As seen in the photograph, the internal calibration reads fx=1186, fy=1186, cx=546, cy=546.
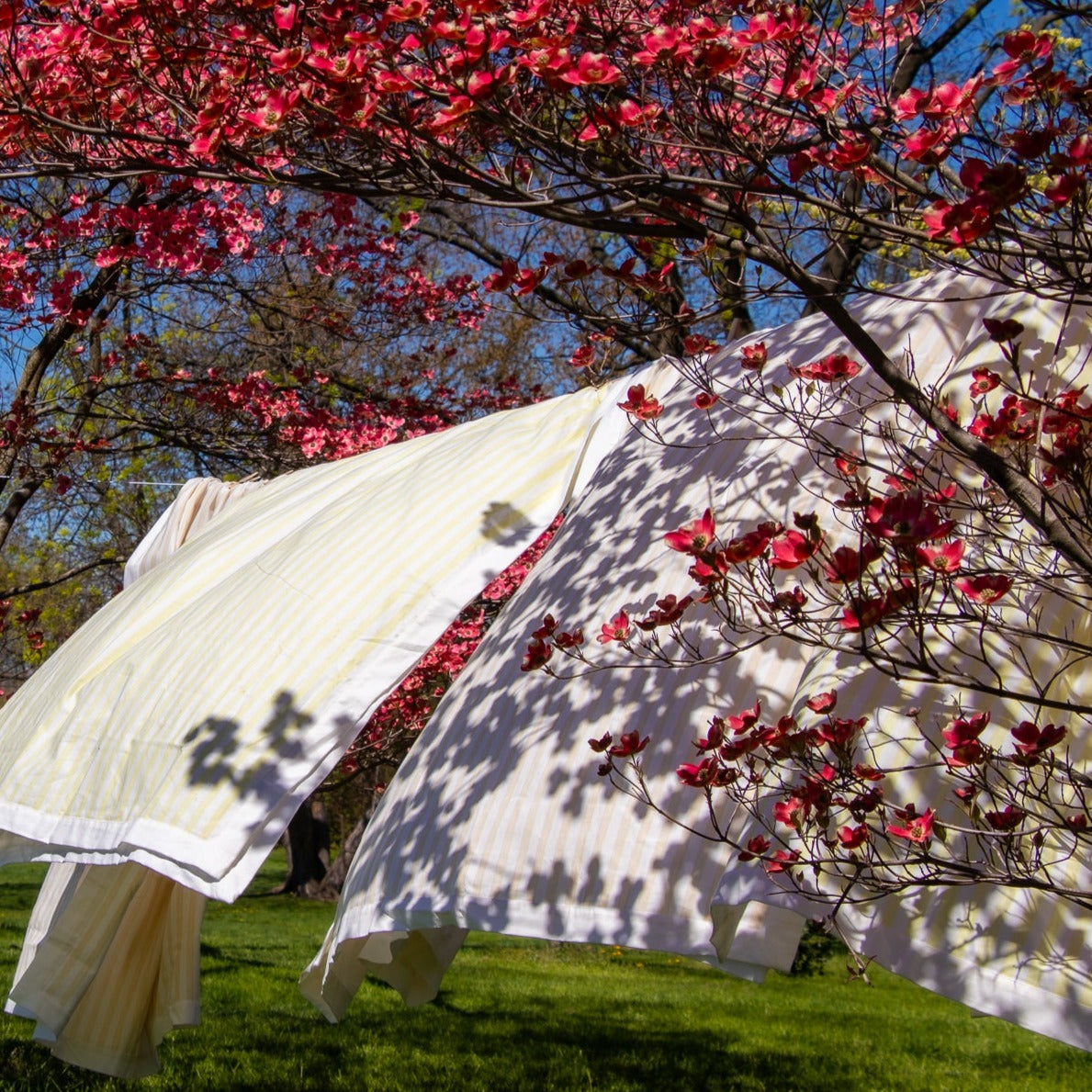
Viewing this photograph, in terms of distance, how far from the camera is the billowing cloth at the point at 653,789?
5.89ft

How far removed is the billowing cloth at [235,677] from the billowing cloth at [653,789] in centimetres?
25

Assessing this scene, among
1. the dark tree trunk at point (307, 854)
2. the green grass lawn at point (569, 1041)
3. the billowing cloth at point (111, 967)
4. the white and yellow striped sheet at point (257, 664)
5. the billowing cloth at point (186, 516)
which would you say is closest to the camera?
the white and yellow striped sheet at point (257, 664)

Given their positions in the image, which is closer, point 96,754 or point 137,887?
point 96,754

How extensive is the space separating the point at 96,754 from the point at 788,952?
1.53 meters

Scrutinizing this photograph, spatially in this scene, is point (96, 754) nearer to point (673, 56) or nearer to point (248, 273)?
point (673, 56)

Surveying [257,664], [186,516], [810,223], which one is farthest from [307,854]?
[810,223]

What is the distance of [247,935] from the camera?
13844 mm

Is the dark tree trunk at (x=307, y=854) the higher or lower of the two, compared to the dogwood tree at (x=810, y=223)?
lower

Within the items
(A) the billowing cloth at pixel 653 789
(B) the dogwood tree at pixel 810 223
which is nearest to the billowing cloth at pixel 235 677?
(A) the billowing cloth at pixel 653 789

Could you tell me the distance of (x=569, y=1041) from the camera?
7.68 m

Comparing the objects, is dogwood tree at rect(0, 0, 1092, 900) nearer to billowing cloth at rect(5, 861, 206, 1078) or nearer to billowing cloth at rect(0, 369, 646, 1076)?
billowing cloth at rect(0, 369, 646, 1076)

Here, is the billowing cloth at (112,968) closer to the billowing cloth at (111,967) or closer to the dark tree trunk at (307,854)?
the billowing cloth at (111,967)

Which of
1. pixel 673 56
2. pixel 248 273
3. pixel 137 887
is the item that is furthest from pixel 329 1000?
pixel 248 273

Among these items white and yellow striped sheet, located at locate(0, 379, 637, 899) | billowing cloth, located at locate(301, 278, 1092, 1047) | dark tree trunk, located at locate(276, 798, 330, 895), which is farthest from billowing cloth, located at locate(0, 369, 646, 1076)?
dark tree trunk, located at locate(276, 798, 330, 895)
